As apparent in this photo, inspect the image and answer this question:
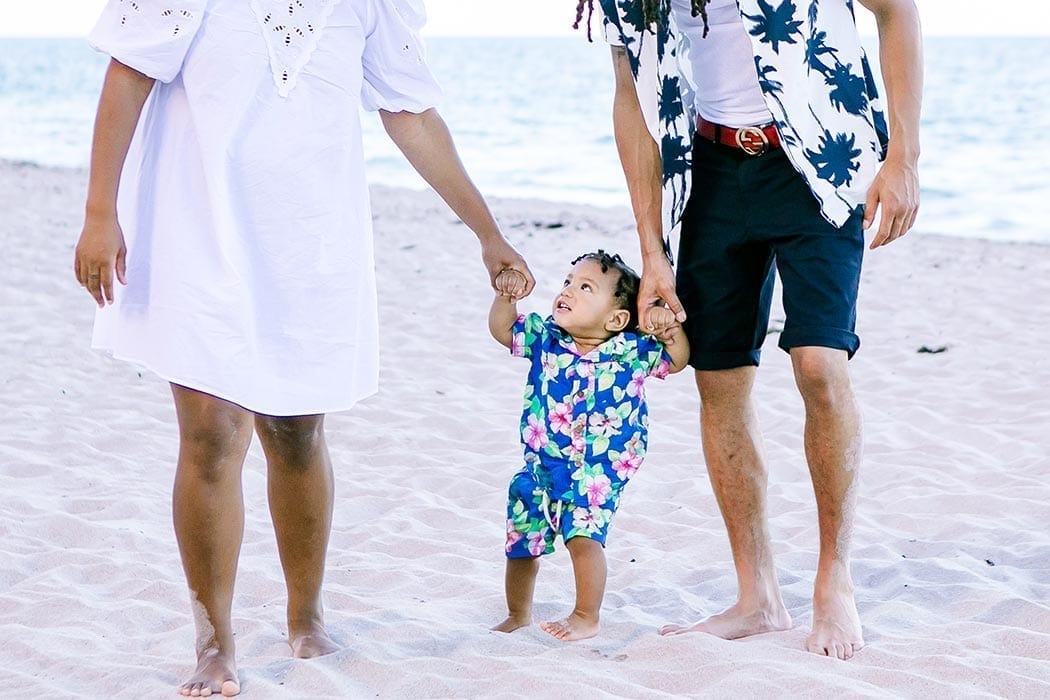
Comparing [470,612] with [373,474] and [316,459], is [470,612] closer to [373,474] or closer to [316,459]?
[316,459]

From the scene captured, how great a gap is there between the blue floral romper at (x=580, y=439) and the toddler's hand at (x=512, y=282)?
0.16m

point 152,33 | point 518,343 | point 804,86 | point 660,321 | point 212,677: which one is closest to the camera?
point 152,33

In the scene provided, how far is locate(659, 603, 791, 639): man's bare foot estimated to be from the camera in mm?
3137

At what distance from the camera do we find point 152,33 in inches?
100

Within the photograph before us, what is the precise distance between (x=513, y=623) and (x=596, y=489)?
1.43ft

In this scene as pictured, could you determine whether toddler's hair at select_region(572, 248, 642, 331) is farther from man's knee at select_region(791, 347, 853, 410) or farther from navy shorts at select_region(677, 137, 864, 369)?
man's knee at select_region(791, 347, 853, 410)

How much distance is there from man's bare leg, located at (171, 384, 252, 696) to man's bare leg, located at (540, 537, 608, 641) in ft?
2.69

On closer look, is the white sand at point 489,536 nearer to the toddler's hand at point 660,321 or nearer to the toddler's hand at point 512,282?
the toddler's hand at point 660,321

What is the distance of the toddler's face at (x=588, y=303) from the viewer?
3168mm

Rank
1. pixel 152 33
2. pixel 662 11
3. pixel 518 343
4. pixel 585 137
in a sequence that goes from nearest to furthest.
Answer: pixel 152 33 → pixel 662 11 → pixel 518 343 → pixel 585 137

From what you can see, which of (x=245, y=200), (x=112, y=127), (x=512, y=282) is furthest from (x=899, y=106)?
(x=112, y=127)

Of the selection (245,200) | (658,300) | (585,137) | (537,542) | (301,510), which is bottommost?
(537,542)

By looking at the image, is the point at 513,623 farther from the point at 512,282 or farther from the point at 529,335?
the point at 512,282

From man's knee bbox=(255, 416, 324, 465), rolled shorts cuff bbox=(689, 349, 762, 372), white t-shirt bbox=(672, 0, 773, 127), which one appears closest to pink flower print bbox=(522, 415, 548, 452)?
rolled shorts cuff bbox=(689, 349, 762, 372)
